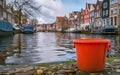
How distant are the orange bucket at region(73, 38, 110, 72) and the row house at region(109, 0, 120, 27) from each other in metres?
65.7

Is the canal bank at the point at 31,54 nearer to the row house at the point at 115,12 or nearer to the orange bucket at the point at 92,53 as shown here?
the orange bucket at the point at 92,53

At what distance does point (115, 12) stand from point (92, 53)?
70.1 metres

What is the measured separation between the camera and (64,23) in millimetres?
146750

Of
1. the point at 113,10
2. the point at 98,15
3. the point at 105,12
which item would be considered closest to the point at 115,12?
the point at 113,10

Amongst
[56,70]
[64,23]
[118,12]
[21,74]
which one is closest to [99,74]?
[56,70]

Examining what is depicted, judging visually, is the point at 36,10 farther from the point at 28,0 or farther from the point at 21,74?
the point at 21,74

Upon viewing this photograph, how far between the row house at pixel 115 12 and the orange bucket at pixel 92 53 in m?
65.7

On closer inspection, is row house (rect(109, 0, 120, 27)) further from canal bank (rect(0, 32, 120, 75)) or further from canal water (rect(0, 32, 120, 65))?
canal bank (rect(0, 32, 120, 75))

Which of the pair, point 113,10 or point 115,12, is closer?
point 115,12

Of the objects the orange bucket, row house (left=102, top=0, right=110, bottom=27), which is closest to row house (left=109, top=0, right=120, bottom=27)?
row house (left=102, top=0, right=110, bottom=27)

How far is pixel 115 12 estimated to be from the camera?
74.1 m

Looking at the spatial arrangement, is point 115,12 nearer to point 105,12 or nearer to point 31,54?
point 105,12

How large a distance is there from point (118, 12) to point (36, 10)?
71.3ft

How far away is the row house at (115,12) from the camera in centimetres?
7205
